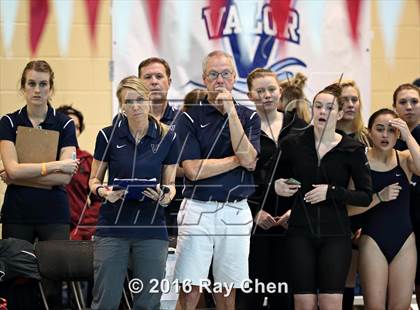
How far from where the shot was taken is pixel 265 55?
19.8ft

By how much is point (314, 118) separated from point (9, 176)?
1.69 m

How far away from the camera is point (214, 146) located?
13.6 feet

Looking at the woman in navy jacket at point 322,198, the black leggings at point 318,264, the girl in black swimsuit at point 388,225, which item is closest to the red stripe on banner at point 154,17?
the woman in navy jacket at point 322,198

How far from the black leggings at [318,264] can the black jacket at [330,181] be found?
5 cm

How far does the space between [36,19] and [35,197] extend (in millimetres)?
1985

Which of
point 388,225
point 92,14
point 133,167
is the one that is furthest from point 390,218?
point 92,14

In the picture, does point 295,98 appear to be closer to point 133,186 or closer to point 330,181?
point 330,181

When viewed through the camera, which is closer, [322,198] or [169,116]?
[322,198]

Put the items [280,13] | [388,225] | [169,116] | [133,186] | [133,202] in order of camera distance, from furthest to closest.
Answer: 1. [280,13]
2. [169,116]
3. [388,225]
4. [133,202]
5. [133,186]

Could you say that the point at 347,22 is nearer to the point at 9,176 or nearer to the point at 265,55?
the point at 265,55

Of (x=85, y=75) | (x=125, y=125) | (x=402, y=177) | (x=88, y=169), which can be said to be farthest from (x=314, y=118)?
(x=85, y=75)

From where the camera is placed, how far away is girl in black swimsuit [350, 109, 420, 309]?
430 centimetres

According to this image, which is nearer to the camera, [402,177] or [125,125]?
[125,125]

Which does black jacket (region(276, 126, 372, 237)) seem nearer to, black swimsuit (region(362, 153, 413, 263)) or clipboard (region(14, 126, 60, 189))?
black swimsuit (region(362, 153, 413, 263))
